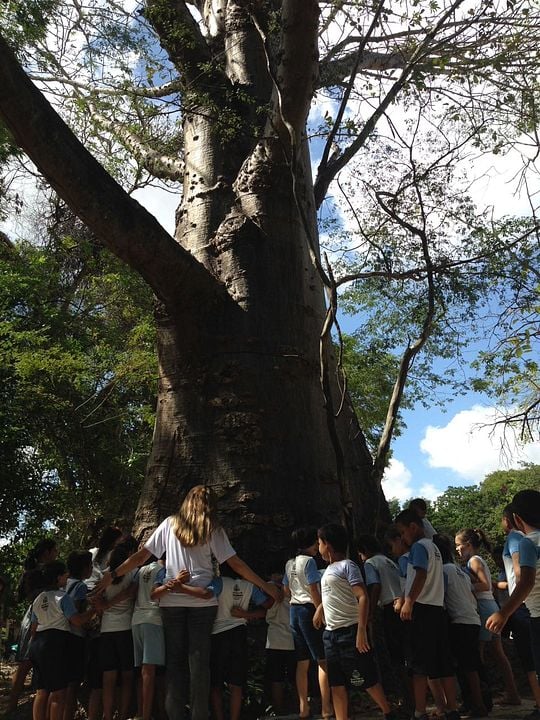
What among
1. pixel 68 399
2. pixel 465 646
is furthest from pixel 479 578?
pixel 68 399

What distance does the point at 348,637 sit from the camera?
168 inches

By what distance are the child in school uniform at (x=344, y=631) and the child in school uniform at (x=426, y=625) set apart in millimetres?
266

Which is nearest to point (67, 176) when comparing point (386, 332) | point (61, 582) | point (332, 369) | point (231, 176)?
point (231, 176)

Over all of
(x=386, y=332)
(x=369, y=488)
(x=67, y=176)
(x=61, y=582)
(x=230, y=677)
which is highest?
(x=386, y=332)

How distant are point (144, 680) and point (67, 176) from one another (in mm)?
3403

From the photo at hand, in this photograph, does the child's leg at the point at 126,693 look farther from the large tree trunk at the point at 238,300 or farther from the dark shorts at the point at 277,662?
the large tree trunk at the point at 238,300

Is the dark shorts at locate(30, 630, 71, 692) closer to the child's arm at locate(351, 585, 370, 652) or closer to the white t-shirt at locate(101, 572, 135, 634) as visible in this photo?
the white t-shirt at locate(101, 572, 135, 634)

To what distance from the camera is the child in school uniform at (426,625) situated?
14.1 ft

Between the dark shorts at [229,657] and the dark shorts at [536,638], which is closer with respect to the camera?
the dark shorts at [536,638]

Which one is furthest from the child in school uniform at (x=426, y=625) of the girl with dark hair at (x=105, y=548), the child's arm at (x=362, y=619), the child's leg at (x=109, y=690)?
the girl with dark hair at (x=105, y=548)

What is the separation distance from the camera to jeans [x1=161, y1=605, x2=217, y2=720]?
4.00m

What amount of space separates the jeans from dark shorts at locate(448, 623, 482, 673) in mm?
1732

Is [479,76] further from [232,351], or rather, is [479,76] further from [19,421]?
[19,421]

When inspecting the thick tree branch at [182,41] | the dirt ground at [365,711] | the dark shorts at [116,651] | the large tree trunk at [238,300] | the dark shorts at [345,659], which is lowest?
the dirt ground at [365,711]
